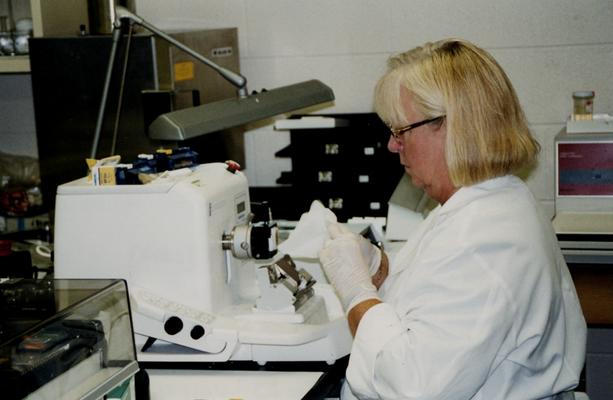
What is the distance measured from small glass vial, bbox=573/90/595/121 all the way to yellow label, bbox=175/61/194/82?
126cm

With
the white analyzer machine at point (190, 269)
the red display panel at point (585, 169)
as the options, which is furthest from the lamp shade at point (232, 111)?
the red display panel at point (585, 169)

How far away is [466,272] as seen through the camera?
1.51m

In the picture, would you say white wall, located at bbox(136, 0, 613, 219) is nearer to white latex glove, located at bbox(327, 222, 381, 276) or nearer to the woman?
white latex glove, located at bbox(327, 222, 381, 276)

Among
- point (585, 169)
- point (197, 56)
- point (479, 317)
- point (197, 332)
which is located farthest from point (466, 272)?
point (585, 169)

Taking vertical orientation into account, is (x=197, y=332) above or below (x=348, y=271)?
below

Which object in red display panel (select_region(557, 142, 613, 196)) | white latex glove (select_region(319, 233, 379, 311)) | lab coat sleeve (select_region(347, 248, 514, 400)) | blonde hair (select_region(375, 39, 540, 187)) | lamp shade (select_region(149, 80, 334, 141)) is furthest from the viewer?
red display panel (select_region(557, 142, 613, 196))

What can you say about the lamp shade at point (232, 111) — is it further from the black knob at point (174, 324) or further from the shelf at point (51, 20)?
the shelf at point (51, 20)

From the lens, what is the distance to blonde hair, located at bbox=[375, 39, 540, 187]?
5.20 feet

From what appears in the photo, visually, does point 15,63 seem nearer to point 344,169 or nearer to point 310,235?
point 344,169

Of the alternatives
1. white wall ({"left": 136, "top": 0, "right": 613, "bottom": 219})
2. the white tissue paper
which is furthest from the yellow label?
the white tissue paper

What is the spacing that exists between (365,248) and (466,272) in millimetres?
512

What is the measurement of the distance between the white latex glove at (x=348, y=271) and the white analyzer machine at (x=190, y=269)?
129 mm

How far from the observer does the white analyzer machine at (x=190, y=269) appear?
185 centimetres

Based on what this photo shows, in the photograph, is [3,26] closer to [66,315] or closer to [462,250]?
[66,315]
